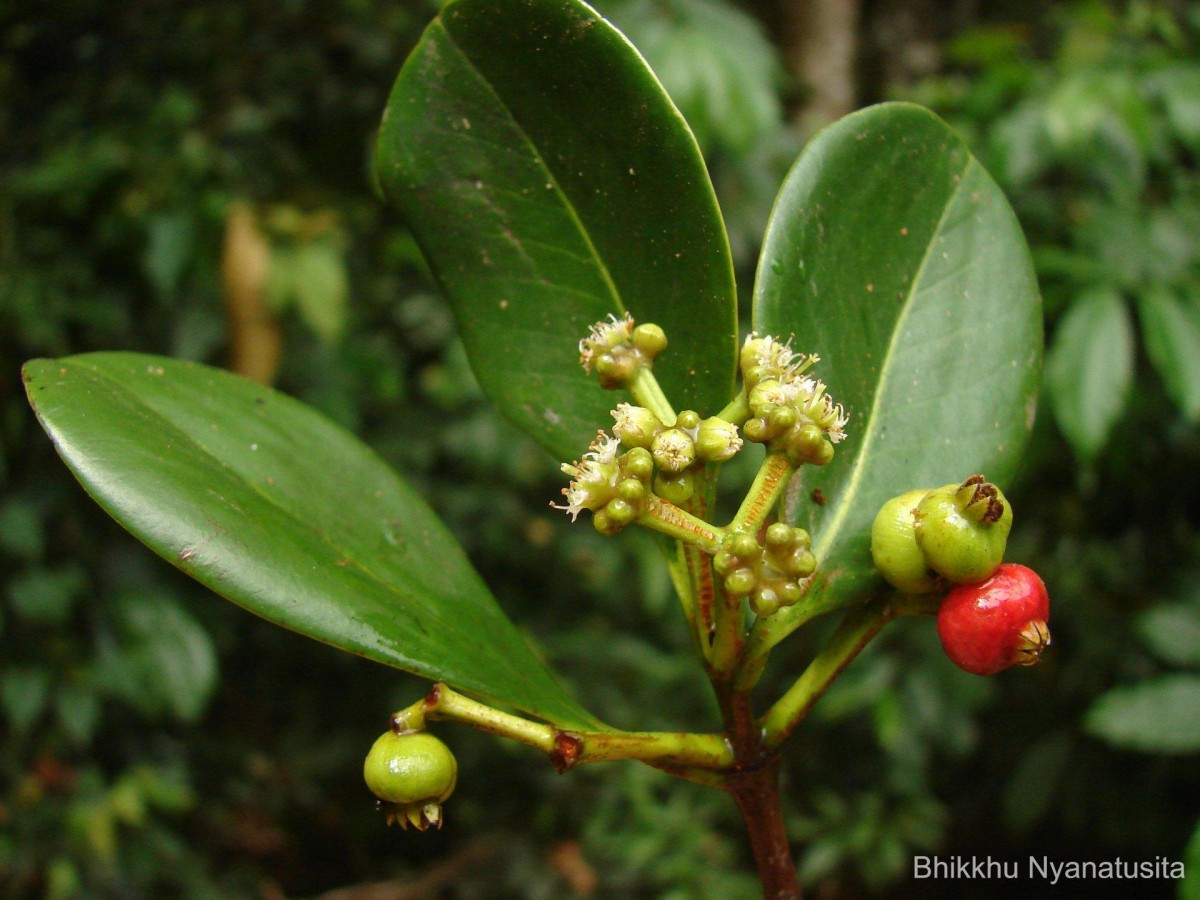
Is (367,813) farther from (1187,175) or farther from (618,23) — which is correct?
(1187,175)

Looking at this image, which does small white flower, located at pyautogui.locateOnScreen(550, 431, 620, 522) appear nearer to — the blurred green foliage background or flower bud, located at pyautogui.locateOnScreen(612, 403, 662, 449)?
flower bud, located at pyautogui.locateOnScreen(612, 403, 662, 449)

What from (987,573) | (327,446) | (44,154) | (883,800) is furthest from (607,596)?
(987,573)

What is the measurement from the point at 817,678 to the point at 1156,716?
103 cm

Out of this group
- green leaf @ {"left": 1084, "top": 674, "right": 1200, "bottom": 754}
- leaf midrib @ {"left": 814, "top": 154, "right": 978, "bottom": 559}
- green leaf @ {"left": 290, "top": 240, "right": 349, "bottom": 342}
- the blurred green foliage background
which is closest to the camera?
leaf midrib @ {"left": 814, "top": 154, "right": 978, "bottom": 559}

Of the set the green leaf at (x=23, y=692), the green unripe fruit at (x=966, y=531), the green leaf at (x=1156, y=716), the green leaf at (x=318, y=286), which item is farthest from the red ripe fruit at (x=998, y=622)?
the green leaf at (x=23, y=692)

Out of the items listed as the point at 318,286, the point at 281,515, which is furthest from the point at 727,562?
the point at 318,286

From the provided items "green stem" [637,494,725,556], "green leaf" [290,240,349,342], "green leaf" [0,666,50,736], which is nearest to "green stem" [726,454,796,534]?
"green stem" [637,494,725,556]

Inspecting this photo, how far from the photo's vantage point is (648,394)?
0.55 meters

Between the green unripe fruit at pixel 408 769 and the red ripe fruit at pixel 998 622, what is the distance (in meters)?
0.25

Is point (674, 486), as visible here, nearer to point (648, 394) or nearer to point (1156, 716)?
point (648, 394)

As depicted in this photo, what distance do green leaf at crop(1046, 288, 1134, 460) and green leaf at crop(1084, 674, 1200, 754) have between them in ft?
1.06

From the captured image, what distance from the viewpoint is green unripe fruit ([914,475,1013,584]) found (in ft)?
1.53

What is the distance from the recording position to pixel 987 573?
481 millimetres

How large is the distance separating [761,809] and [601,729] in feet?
0.30
